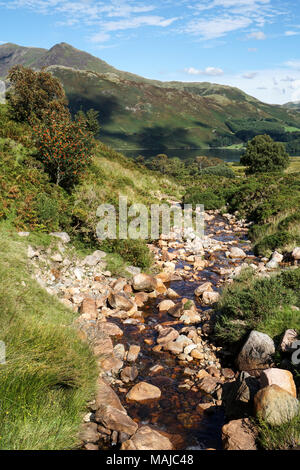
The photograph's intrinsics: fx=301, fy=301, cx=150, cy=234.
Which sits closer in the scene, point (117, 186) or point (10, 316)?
point (10, 316)

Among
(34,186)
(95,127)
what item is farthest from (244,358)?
(95,127)

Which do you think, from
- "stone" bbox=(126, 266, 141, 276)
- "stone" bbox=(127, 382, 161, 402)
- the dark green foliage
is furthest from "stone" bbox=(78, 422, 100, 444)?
"stone" bbox=(126, 266, 141, 276)

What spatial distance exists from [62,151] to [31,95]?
824 cm

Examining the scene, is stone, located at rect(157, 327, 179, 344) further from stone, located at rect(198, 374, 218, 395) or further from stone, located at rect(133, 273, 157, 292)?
stone, located at rect(133, 273, 157, 292)

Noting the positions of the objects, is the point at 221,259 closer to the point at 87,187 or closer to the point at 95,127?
the point at 87,187

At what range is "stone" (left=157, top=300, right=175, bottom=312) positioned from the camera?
9.75m

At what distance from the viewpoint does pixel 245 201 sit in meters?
24.8

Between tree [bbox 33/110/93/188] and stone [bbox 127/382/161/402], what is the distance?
11.5 metres

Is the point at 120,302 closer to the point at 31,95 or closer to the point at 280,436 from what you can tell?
the point at 280,436

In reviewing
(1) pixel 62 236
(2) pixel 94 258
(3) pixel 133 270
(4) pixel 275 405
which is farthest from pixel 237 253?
(4) pixel 275 405

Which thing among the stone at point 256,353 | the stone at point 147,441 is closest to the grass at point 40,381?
the stone at point 147,441

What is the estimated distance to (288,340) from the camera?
241 inches

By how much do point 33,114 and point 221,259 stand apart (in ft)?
51.5

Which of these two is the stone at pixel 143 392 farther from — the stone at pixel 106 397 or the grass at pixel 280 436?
the grass at pixel 280 436
